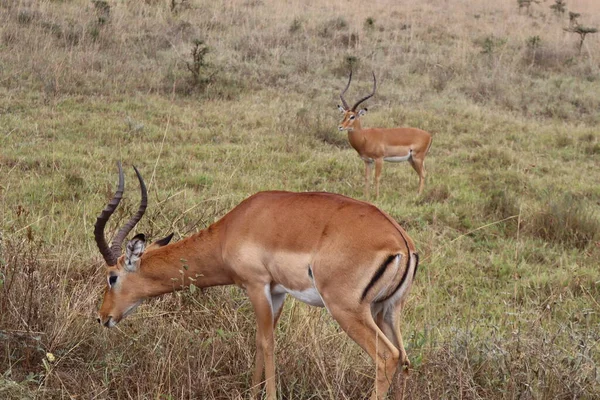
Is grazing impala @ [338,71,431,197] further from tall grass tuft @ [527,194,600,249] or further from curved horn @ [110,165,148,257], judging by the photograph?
curved horn @ [110,165,148,257]

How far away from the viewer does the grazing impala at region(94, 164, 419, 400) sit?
2729 mm

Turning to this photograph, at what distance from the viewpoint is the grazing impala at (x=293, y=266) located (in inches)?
107

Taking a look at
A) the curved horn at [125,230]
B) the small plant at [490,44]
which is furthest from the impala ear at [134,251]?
the small plant at [490,44]

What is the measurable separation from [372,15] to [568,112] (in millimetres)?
7067

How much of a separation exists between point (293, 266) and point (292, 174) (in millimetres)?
4840

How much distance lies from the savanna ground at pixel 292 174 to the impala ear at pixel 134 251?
13.8 inches

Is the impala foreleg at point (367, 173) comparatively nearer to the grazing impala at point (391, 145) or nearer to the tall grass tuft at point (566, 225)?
the grazing impala at point (391, 145)

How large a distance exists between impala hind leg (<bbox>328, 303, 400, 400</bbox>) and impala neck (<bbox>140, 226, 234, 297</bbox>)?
0.68 m

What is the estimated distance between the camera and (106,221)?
3154 mm

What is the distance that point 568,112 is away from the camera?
11.5 m

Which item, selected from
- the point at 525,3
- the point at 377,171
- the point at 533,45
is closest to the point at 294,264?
the point at 377,171

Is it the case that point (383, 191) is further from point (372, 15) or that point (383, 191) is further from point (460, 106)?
point (372, 15)

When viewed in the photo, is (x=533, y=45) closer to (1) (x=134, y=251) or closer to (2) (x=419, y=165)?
(2) (x=419, y=165)

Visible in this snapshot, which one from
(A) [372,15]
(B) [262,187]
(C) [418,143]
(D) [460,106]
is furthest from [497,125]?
(A) [372,15]
